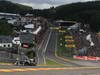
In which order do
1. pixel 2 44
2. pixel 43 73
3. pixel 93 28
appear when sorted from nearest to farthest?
pixel 43 73
pixel 2 44
pixel 93 28

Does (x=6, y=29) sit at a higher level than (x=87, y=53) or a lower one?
higher

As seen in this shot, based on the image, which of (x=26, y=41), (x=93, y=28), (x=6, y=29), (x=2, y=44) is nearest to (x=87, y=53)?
(x=26, y=41)

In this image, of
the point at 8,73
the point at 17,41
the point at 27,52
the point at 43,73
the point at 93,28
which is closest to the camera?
the point at 8,73

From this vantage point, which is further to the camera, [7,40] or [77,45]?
[77,45]

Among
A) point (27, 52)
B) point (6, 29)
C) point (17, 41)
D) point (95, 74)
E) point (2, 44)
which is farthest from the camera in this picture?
point (6, 29)

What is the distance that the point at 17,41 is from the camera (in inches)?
3157

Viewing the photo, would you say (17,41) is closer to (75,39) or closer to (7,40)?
(7,40)

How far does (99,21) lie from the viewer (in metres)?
158

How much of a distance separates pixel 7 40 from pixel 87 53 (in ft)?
89.3

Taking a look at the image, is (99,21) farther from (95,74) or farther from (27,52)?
(95,74)

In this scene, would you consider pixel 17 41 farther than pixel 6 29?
No

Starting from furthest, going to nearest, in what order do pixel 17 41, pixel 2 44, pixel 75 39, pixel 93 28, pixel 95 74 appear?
pixel 93 28
pixel 75 39
pixel 17 41
pixel 2 44
pixel 95 74

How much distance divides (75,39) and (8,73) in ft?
289

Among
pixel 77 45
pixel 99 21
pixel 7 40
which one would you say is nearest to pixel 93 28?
pixel 99 21
